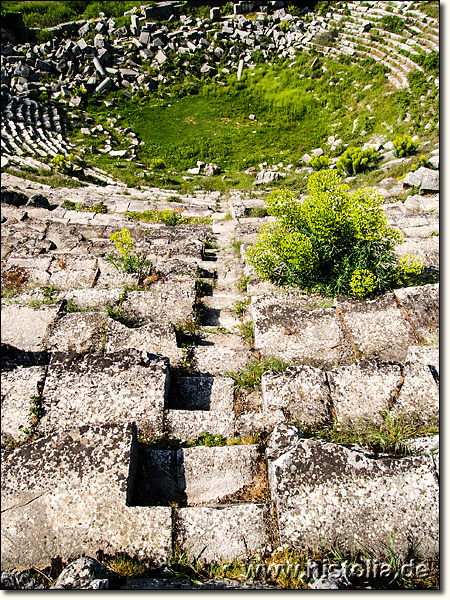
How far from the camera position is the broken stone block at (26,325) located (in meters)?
4.68

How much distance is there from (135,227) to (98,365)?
682 cm

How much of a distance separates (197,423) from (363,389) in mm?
1501

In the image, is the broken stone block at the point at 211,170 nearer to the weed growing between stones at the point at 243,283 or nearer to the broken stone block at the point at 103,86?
the weed growing between stones at the point at 243,283

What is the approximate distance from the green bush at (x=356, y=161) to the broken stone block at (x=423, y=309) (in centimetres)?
1091

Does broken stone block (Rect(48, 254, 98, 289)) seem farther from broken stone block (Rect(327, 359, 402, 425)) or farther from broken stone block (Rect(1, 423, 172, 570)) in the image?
broken stone block (Rect(327, 359, 402, 425))

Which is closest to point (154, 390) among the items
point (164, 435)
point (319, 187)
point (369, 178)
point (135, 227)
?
point (164, 435)

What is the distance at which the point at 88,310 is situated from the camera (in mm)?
5352

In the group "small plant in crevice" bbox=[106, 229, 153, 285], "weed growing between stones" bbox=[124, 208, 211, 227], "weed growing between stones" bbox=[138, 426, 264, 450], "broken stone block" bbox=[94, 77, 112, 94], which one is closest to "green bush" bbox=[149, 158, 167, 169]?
"weed growing between stones" bbox=[124, 208, 211, 227]

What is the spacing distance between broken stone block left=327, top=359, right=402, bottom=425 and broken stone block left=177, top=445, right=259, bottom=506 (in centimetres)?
93

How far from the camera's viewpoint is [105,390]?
3.63 metres

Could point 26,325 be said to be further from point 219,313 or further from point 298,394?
point 298,394

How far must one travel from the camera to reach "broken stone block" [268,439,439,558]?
2680mm

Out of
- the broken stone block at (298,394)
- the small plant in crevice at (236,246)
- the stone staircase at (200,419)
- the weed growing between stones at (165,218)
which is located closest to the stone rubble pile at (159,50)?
the weed growing between stones at (165,218)

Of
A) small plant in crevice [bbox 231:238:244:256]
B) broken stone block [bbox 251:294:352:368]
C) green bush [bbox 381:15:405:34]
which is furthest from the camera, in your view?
green bush [bbox 381:15:405:34]
